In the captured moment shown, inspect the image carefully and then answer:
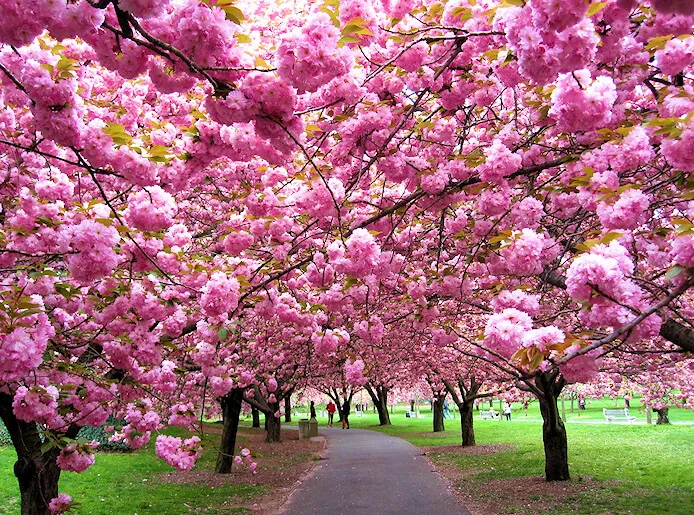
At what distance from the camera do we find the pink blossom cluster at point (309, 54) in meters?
2.21

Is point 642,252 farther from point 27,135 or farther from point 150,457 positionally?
point 150,457

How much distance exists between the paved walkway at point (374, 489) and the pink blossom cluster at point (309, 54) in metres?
8.42

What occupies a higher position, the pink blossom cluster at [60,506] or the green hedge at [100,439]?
the pink blossom cluster at [60,506]

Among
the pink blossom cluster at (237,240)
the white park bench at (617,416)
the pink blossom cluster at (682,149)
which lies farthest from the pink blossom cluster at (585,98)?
the white park bench at (617,416)

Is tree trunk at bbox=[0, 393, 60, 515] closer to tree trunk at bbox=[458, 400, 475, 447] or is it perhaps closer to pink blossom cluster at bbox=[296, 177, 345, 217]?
pink blossom cluster at bbox=[296, 177, 345, 217]

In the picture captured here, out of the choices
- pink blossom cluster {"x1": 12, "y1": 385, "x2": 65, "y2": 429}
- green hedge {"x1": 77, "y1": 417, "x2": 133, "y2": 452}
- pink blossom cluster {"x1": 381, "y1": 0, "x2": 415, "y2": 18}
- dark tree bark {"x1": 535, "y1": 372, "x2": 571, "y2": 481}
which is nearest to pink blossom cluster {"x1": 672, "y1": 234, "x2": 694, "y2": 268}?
pink blossom cluster {"x1": 381, "y1": 0, "x2": 415, "y2": 18}

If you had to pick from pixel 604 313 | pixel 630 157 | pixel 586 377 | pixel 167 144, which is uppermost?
pixel 167 144

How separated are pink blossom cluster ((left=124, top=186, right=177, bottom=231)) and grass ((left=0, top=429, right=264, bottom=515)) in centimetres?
653

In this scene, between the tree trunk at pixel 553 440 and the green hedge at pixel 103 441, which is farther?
the green hedge at pixel 103 441

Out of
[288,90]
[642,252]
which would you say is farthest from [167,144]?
[642,252]

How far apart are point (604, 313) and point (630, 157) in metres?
1.00

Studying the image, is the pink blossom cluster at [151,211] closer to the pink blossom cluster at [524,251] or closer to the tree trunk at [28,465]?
the pink blossom cluster at [524,251]

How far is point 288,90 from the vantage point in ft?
7.50

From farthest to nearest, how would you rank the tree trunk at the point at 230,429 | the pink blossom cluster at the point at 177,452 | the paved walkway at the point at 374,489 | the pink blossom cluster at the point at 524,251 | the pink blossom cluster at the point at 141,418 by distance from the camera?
the tree trunk at the point at 230,429 < the paved walkway at the point at 374,489 < the pink blossom cluster at the point at 177,452 < the pink blossom cluster at the point at 141,418 < the pink blossom cluster at the point at 524,251
